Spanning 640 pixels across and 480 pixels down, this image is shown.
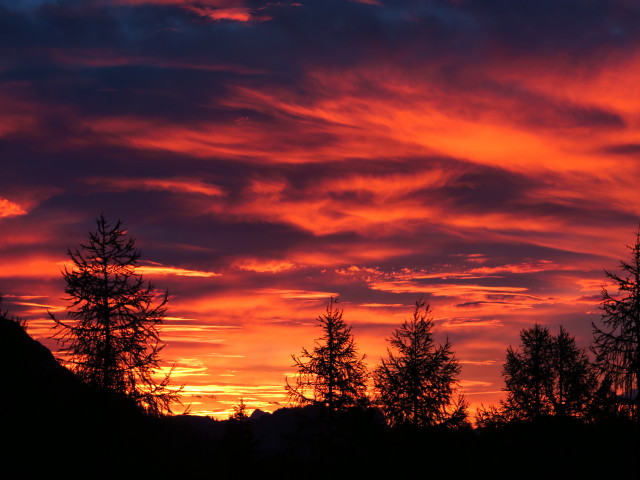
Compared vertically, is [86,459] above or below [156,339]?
below

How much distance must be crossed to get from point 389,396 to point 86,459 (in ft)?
49.4

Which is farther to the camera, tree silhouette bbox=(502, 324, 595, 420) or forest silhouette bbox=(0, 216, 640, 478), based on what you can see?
tree silhouette bbox=(502, 324, 595, 420)

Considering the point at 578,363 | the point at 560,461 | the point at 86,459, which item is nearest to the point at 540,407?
the point at 578,363

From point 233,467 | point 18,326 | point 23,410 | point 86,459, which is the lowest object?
point 233,467

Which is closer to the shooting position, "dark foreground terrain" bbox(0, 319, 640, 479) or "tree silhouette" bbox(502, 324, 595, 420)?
"dark foreground terrain" bbox(0, 319, 640, 479)

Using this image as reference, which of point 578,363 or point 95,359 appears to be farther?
point 578,363

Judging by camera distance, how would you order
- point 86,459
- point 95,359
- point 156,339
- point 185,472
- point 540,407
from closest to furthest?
point 86,459, point 95,359, point 156,339, point 185,472, point 540,407

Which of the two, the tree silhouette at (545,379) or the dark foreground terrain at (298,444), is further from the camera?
the tree silhouette at (545,379)

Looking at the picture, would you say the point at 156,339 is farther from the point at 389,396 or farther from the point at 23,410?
the point at 389,396

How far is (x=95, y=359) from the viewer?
84.3 feet

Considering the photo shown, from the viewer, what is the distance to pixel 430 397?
105 feet

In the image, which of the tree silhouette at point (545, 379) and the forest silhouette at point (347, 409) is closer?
the forest silhouette at point (347, 409)

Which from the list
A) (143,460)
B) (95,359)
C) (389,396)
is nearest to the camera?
(143,460)

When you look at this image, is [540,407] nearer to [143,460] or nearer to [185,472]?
[185,472]
